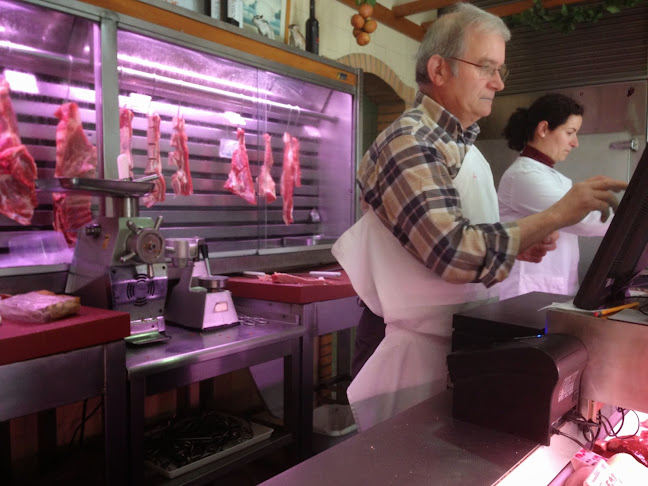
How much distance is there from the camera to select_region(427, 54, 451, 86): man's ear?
57.5 inches

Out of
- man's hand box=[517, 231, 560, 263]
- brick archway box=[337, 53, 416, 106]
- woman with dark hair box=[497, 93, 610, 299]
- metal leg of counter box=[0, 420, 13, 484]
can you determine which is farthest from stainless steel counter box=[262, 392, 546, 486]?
brick archway box=[337, 53, 416, 106]

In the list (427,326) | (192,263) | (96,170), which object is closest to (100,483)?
(192,263)

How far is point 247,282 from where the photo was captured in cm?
289

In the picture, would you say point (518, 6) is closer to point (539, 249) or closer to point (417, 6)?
point (417, 6)

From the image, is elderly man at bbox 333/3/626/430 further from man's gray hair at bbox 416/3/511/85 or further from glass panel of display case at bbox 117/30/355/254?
glass panel of display case at bbox 117/30/355/254

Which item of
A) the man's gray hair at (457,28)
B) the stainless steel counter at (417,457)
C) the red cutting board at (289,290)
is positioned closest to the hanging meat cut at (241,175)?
the red cutting board at (289,290)

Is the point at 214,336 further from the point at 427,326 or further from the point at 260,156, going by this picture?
the point at 260,156

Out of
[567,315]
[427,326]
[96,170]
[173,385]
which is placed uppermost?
[96,170]

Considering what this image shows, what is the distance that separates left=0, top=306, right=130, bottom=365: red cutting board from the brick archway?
2.90 meters

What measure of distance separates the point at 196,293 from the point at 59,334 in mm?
790

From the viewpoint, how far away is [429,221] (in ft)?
4.10

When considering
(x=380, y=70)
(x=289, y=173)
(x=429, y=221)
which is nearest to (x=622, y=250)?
(x=429, y=221)

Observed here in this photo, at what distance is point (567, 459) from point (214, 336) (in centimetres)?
168

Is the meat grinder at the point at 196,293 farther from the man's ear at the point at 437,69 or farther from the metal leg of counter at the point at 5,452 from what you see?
the man's ear at the point at 437,69
